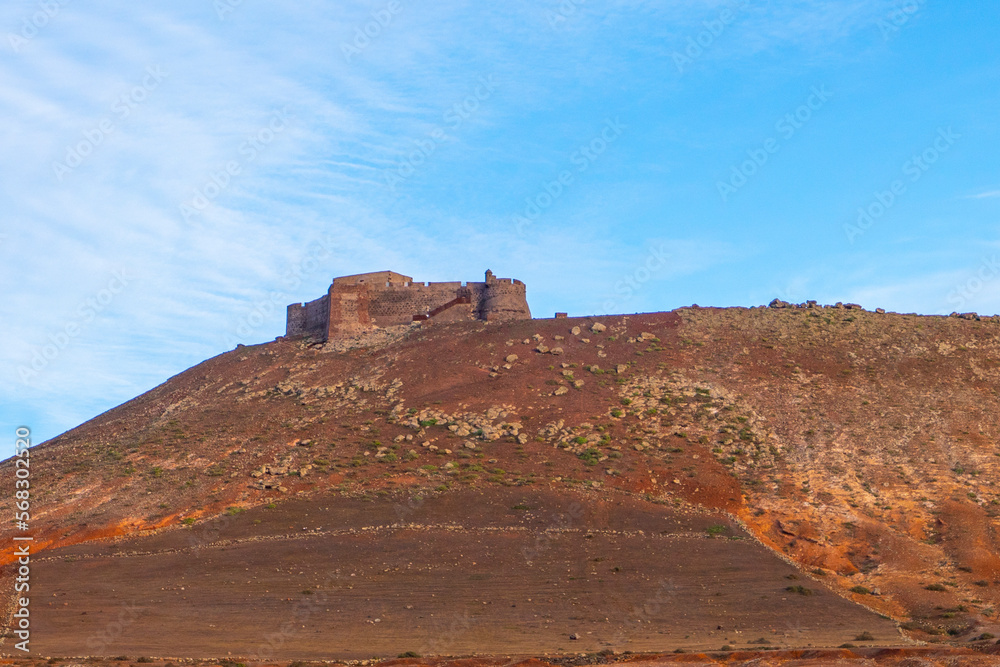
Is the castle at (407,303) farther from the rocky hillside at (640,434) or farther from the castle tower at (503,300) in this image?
the rocky hillside at (640,434)

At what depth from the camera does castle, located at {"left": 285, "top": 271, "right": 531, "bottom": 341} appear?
6091 cm

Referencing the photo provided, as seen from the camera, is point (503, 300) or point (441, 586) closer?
point (441, 586)

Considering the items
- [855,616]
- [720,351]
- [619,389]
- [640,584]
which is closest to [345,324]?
[619,389]

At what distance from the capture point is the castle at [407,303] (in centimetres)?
6091

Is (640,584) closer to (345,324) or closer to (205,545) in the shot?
(205,545)

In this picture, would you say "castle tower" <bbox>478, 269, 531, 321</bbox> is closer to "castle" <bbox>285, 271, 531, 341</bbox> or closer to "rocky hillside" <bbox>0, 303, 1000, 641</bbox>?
"castle" <bbox>285, 271, 531, 341</bbox>

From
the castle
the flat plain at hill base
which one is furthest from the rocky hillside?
the flat plain at hill base

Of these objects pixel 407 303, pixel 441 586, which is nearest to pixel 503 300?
pixel 407 303

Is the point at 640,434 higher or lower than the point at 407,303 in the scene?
lower

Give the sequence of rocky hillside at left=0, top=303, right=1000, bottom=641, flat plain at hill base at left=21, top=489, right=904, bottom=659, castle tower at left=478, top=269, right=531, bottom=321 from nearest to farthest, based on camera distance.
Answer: flat plain at hill base at left=21, top=489, right=904, bottom=659 → rocky hillside at left=0, top=303, right=1000, bottom=641 → castle tower at left=478, top=269, right=531, bottom=321

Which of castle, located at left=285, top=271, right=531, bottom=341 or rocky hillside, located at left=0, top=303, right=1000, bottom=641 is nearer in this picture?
rocky hillside, located at left=0, top=303, right=1000, bottom=641

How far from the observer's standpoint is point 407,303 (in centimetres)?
6203

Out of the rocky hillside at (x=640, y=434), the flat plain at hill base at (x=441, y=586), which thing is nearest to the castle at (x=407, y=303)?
the rocky hillside at (x=640, y=434)

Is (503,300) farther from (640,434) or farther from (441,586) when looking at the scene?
(441,586)
